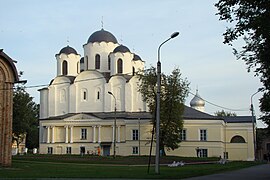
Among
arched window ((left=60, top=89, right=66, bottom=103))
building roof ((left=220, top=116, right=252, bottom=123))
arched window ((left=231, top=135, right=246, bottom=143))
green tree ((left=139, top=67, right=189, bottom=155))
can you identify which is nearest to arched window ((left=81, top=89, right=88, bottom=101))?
arched window ((left=60, top=89, right=66, bottom=103))

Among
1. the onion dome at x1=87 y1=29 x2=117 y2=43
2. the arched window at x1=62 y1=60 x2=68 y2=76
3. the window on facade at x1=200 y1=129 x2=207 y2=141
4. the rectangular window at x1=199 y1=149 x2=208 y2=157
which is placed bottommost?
the rectangular window at x1=199 y1=149 x2=208 y2=157

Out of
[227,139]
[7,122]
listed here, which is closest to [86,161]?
[7,122]

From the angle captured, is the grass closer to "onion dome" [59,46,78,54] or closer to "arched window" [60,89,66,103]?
"arched window" [60,89,66,103]

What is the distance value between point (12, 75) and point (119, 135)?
1674 inches

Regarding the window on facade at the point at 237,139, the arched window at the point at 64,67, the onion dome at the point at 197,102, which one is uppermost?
the arched window at the point at 64,67

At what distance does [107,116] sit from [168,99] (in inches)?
650

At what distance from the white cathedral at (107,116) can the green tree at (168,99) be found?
7574mm

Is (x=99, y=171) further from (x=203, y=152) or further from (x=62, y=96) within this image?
(x=62, y=96)

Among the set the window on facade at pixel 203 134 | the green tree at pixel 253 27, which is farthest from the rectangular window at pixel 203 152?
the green tree at pixel 253 27

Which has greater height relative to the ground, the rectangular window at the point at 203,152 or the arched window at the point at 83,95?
the arched window at the point at 83,95

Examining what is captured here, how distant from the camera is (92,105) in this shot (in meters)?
86.3

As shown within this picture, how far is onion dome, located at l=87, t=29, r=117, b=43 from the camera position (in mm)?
91131

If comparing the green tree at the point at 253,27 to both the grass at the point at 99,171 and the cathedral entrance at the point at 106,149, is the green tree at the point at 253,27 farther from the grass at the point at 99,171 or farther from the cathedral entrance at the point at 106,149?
the cathedral entrance at the point at 106,149

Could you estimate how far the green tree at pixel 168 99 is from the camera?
223 ft
